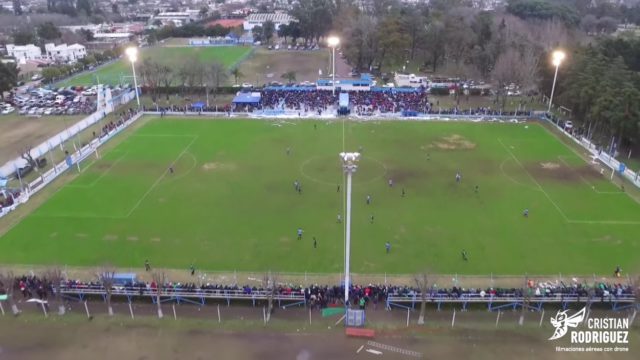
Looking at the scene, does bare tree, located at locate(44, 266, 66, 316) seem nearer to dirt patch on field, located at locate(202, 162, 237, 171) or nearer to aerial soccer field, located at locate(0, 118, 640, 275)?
aerial soccer field, located at locate(0, 118, 640, 275)

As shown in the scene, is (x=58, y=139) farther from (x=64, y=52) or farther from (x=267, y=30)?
(x=267, y=30)

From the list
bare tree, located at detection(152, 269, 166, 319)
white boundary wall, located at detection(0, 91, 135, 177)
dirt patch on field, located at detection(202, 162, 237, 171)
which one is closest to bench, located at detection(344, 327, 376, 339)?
bare tree, located at detection(152, 269, 166, 319)

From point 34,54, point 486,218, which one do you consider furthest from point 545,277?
point 34,54

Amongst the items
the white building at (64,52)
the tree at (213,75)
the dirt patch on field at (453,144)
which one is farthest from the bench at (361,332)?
the white building at (64,52)

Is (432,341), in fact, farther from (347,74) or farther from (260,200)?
(347,74)

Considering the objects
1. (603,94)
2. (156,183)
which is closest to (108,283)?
(156,183)

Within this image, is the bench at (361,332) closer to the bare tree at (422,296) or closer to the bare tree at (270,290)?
the bare tree at (422,296)
